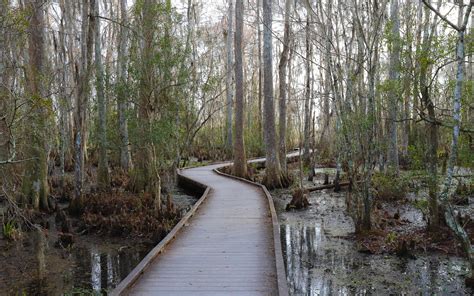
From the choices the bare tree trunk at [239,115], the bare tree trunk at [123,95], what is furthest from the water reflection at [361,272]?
the bare tree trunk at [239,115]

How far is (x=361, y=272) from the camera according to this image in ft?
19.7

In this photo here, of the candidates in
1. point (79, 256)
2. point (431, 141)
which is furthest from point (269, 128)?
point (79, 256)

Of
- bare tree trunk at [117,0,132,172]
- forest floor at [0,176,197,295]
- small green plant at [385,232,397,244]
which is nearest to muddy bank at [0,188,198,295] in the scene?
forest floor at [0,176,197,295]

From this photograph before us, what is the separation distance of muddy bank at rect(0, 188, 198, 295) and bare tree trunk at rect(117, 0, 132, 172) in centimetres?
274

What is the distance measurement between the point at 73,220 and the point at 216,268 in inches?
214

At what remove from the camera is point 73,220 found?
9.31 m

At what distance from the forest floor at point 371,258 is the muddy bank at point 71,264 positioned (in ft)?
8.14

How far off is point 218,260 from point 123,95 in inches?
202

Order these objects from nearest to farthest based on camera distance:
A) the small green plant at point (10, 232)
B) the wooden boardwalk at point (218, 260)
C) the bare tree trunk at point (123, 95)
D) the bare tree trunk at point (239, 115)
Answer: the wooden boardwalk at point (218, 260), the small green plant at point (10, 232), the bare tree trunk at point (123, 95), the bare tree trunk at point (239, 115)

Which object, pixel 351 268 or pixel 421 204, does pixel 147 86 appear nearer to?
pixel 351 268

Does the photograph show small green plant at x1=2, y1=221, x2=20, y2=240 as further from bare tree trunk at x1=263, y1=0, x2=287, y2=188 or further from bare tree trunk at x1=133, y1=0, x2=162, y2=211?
bare tree trunk at x1=263, y1=0, x2=287, y2=188

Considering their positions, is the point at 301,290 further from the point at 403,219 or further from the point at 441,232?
the point at 403,219

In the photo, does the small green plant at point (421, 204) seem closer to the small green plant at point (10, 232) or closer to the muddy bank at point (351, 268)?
the muddy bank at point (351, 268)

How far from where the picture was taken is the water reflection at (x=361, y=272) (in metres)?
5.40
